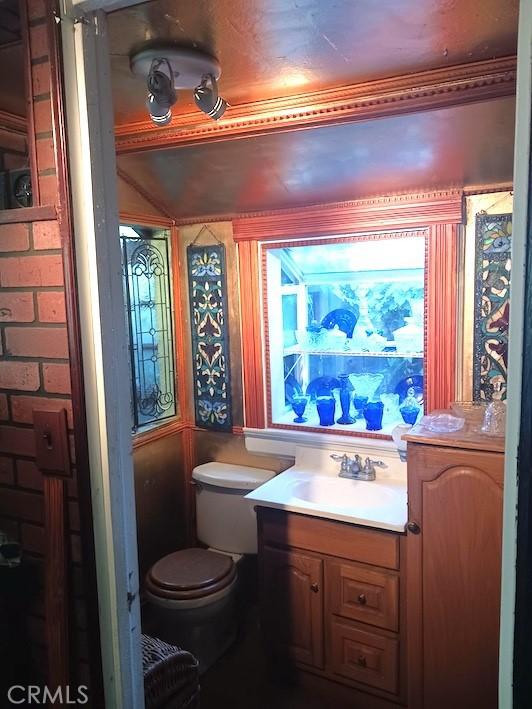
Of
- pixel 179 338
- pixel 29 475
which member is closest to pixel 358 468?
pixel 179 338

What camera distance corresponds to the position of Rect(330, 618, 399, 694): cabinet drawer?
2012 mm

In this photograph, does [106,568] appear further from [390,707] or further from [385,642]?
[390,707]

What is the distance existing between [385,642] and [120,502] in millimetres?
1417

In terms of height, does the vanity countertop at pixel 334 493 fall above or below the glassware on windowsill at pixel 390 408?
below

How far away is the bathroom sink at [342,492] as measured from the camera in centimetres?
221

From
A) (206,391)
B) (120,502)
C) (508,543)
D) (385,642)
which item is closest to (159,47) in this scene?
(120,502)

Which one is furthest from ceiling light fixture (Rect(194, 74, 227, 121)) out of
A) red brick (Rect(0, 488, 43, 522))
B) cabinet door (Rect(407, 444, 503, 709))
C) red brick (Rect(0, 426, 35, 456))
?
cabinet door (Rect(407, 444, 503, 709))

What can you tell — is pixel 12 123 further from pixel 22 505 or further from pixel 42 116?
pixel 22 505

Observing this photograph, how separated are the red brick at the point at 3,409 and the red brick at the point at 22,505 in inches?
6.0

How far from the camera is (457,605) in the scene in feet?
6.04

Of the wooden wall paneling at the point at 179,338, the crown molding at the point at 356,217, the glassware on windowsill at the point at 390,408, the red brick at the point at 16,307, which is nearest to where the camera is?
the red brick at the point at 16,307

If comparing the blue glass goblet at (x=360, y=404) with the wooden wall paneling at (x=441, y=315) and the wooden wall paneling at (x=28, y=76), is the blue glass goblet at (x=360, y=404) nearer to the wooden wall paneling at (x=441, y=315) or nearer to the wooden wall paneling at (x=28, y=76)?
the wooden wall paneling at (x=441, y=315)

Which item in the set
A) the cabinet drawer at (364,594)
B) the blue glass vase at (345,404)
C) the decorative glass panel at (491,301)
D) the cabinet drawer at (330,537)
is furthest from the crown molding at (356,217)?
the cabinet drawer at (364,594)

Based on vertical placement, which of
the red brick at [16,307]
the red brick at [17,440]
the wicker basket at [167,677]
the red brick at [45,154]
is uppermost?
the red brick at [45,154]
